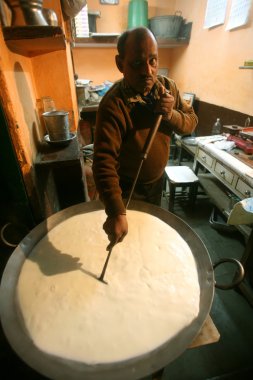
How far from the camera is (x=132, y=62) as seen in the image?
3.22 feet

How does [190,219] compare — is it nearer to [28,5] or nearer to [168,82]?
[168,82]

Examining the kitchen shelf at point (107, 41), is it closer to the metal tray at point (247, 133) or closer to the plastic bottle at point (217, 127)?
the plastic bottle at point (217, 127)

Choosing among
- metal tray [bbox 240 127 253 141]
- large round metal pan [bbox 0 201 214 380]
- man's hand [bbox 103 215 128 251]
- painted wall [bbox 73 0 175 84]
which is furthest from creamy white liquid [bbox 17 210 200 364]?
painted wall [bbox 73 0 175 84]

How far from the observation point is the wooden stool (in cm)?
266

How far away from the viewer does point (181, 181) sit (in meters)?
2.66

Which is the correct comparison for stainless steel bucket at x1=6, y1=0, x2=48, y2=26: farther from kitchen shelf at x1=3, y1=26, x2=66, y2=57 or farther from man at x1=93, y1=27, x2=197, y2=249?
man at x1=93, y1=27, x2=197, y2=249

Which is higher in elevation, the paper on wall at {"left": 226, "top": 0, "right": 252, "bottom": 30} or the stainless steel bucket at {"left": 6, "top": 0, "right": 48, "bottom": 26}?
the paper on wall at {"left": 226, "top": 0, "right": 252, "bottom": 30}

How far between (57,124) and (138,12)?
3.60 metres

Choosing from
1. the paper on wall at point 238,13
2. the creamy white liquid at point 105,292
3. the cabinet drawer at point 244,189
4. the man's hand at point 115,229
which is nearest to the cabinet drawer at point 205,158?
the cabinet drawer at point 244,189

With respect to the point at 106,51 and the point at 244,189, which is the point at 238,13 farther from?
the point at 106,51

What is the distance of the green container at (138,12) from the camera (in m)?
3.70

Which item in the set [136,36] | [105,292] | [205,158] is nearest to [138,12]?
[205,158]

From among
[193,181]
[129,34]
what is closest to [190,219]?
[193,181]

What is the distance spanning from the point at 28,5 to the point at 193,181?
7.47 feet
